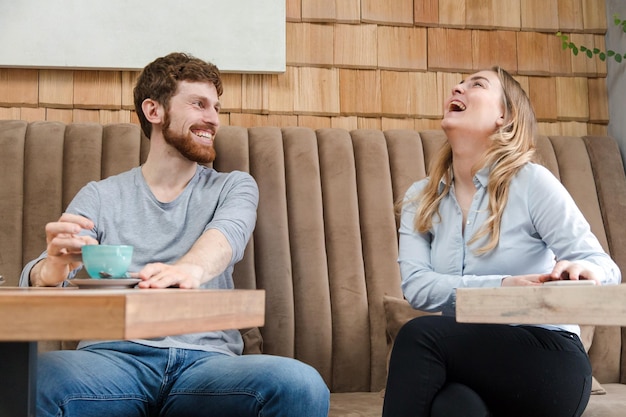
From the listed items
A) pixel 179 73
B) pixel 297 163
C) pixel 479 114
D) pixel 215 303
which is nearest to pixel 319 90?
pixel 297 163

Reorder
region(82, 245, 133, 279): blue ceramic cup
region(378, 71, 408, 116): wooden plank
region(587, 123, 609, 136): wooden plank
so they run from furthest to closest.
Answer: region(587, 123, 609, 136): wooden plank → region(378, 71, 408, 116): wooden plank → region(82, 245, 133, 279): blue ceramic cup

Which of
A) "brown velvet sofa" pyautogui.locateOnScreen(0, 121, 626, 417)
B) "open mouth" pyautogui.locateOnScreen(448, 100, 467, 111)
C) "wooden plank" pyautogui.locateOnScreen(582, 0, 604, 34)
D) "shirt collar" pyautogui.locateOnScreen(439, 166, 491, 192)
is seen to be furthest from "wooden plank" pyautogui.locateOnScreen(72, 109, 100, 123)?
"wooden plank" pyautogui.locateOnScreen(582, 0, 604, 34)

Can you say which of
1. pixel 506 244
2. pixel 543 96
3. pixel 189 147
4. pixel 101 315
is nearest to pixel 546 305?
pixel 101 315

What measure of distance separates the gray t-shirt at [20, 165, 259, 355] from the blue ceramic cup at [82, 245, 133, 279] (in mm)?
561

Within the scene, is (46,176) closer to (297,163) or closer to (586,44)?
(297,163)

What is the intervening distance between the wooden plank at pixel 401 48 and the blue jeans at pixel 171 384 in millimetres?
1450

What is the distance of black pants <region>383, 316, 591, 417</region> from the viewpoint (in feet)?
4.83

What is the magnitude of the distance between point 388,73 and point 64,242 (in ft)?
5.41

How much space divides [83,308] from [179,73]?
4.76ft

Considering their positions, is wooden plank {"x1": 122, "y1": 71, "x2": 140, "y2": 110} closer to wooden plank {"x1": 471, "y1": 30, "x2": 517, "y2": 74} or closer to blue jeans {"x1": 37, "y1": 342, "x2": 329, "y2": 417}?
blue jeans {"x1": 37, "y1": 342, "x2": 329, "y2": 417}

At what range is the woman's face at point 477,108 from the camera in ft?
6.31

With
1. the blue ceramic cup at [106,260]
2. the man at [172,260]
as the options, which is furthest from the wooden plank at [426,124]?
the blue ceramic cup at [106,260]

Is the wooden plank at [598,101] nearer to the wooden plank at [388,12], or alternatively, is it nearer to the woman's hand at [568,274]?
the wooden plank at [388,12]

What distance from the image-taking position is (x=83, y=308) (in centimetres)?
83
